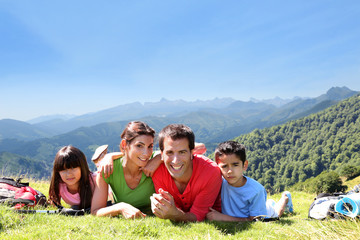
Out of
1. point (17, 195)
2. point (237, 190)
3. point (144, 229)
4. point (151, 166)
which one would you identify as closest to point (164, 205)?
point (144, 229)

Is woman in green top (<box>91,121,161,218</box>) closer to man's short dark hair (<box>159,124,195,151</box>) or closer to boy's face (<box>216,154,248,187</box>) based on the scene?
man's short dark hair (<box>159,124,195,151</box>)

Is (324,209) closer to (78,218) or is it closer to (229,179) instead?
(229,179)

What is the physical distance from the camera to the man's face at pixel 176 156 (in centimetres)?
505

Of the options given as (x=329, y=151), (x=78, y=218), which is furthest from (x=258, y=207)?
(x=329, y=151)

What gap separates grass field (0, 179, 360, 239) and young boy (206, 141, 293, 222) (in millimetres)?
640

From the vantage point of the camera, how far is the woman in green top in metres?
5.44

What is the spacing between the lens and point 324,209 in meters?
6.26

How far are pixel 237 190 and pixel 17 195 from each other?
17.3ft

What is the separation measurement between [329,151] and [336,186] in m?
136

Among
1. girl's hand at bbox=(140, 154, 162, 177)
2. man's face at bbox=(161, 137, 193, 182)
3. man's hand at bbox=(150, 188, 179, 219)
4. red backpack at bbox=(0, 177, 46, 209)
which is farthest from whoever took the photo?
red backpack at bbox=(0, 177, 46, 209)

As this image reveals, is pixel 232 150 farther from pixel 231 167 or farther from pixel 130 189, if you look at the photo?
pixel 130 189

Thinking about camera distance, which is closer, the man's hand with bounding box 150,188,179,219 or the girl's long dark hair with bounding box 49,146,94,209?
the man's hand with bounding box 150,188,179,219

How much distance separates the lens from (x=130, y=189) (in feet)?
19.7

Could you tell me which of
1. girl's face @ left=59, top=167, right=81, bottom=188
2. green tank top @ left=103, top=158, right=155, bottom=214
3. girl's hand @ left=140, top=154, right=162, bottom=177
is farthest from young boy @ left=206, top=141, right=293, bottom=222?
girl's face @ left=59, top=167, right=81, bottom=188
